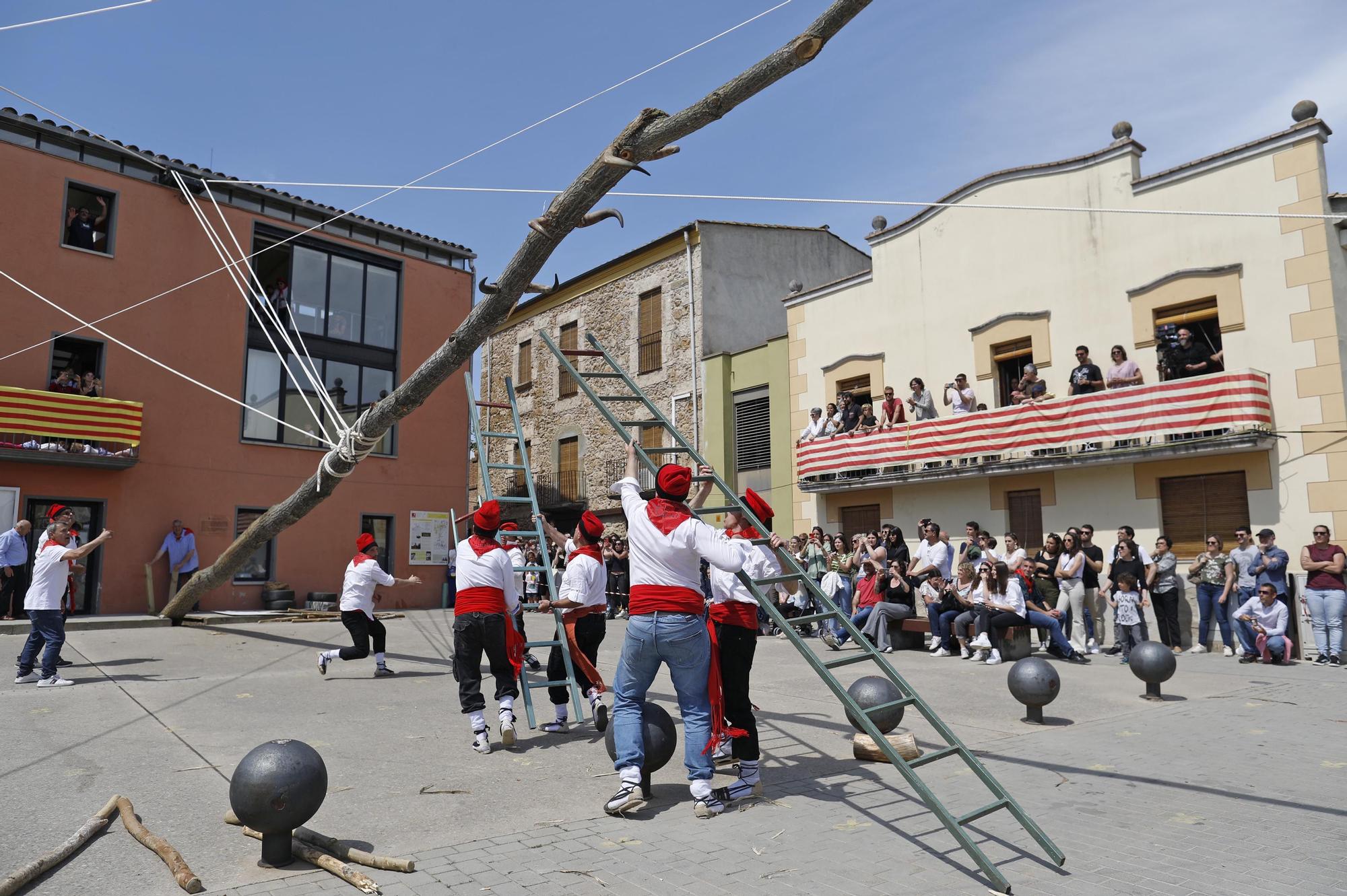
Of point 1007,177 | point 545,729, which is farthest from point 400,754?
point 1007,177

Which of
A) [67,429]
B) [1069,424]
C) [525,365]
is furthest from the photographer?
[525,365]

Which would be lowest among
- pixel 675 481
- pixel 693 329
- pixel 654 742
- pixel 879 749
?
pixel 879 749

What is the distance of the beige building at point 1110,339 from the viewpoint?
1396 centimetres

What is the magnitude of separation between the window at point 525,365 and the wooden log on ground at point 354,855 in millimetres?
27693

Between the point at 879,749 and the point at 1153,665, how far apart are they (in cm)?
446

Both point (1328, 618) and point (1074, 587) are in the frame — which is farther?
point (1074, 587)

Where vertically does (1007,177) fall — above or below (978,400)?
above

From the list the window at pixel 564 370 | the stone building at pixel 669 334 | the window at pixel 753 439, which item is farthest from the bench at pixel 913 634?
the window at pixel 564 370

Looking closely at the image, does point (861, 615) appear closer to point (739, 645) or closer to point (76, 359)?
point (739, 645)

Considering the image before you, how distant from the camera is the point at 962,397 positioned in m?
18.1

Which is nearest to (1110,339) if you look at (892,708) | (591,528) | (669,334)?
(591,528)

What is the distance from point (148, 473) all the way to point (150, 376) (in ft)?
6.59

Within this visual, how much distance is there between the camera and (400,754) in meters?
6.89

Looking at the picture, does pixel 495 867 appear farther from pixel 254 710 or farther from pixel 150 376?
pixel 150 376
